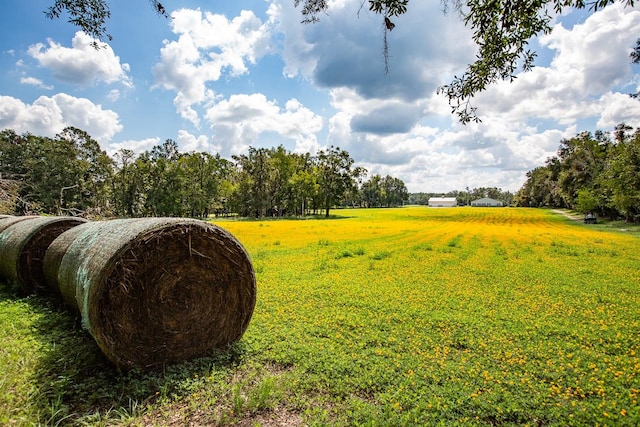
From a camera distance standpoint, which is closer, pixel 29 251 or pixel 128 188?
pixel 29 251

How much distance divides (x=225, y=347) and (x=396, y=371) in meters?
2.85

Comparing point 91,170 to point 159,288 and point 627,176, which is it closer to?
point 159,288

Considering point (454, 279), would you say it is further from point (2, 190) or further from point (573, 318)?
point (2, 190)

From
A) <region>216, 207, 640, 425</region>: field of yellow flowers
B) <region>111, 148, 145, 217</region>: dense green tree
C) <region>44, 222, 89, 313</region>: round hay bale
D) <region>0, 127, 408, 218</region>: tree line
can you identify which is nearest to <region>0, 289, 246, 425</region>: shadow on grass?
<region>216, 207, 640, 425</region>: field of yellow flowers

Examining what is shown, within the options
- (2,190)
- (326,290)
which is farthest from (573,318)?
(2,190)

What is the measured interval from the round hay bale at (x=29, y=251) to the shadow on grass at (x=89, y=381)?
11.5 ft

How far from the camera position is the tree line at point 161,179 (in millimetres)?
45969

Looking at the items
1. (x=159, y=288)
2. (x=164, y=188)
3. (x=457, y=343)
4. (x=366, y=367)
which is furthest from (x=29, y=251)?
(x=164, y=188)

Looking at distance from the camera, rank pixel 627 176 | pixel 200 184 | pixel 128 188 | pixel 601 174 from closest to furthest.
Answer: pixel 627 176, pixel 601 174, pixel 128 188, pixel 200 184

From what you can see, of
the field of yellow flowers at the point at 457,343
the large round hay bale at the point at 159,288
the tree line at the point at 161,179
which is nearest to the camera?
the field of yellow flowers at the point at 457,343

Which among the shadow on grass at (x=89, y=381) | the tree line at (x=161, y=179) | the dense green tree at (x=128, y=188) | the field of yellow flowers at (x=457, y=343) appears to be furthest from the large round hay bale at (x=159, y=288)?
the dense green tree at (x=128, y=188)

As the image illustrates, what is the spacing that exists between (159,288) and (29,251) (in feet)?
20.4

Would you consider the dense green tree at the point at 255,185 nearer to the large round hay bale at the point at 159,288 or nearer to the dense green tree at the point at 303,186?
the dense green tree at the point at 303,186

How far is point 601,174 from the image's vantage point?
4416 centimetres
